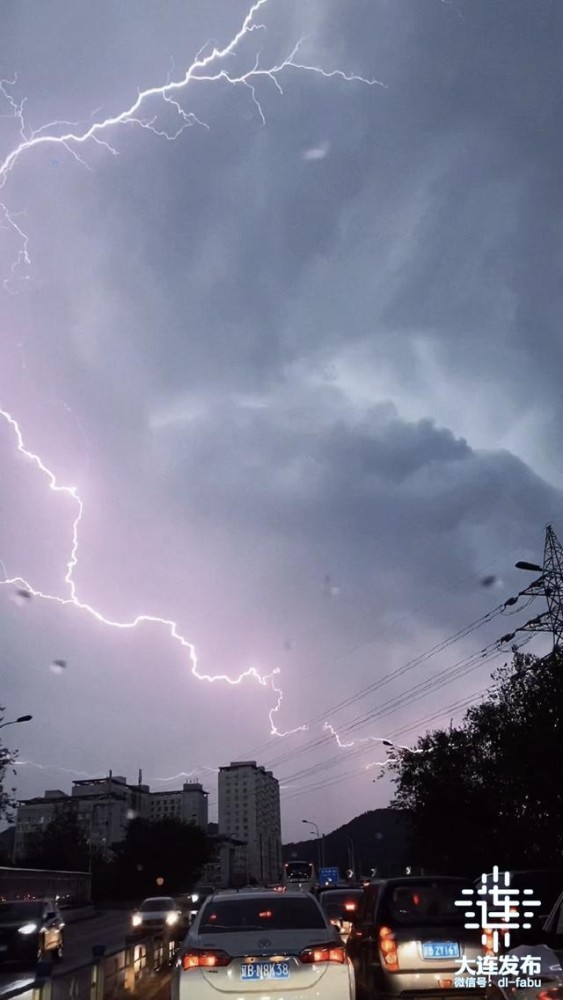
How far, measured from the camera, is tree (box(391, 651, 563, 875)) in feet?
79.7

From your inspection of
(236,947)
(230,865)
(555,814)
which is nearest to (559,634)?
(555,814)

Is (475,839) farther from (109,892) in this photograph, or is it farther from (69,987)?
(109,892)

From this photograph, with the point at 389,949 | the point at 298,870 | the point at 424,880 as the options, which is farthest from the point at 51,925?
the point at 298,870

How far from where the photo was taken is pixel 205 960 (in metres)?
8.35

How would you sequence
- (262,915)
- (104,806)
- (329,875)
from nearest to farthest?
1. (262,915)
2. (329,875)
3. (104,806)

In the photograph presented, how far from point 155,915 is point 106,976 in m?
20.1

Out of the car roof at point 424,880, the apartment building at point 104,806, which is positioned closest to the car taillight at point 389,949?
the car roof at point 424,880

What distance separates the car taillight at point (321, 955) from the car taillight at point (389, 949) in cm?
117

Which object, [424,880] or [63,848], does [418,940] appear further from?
[63,848]

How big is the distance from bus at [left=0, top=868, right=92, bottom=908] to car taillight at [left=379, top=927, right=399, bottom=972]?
78.0 feet

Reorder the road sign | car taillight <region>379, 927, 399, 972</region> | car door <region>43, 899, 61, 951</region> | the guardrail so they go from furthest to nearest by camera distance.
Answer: the road sign
car door <region>43, 899, 61, 951</region>
car taillight <region>379, 927, 399, 972</region>
the guardrail

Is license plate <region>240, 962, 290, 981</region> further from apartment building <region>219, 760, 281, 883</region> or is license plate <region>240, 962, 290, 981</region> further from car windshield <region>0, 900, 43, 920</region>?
apartment building <region>219, 760, 281, 883</region>

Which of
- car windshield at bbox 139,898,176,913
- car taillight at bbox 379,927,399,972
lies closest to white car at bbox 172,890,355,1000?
car taillight at bbox 379,927,399,972

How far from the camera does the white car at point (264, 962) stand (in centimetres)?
820
